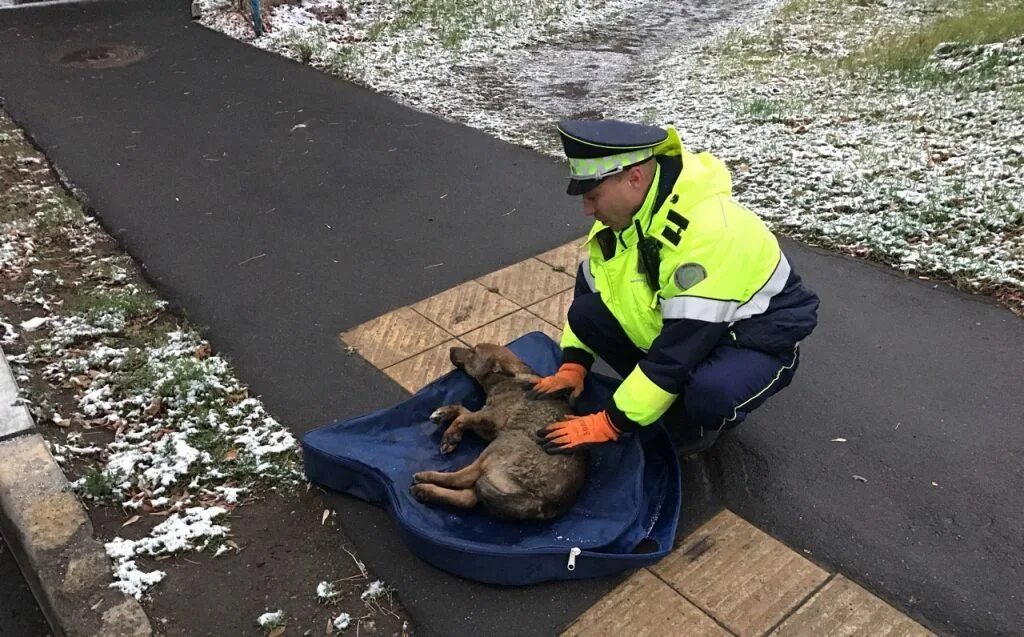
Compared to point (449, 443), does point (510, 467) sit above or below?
above

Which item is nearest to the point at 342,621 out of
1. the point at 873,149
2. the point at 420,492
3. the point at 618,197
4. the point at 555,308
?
the point at 420,492

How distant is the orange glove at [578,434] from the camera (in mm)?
3070

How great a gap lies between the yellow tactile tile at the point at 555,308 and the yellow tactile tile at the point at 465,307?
149 millimetres

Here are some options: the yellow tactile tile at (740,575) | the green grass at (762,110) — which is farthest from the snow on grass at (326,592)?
the green grass at (762,110)

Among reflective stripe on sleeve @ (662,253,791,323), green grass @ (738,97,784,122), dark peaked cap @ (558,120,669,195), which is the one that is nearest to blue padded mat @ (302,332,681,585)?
reflective stripe on sleeve @ (662,253,791,323)

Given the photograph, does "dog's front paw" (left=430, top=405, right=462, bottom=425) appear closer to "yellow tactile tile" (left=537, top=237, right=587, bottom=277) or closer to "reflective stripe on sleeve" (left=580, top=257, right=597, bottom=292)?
"reflective stripe on sleeve" (left=580, top=257, right=597, bottom=292)

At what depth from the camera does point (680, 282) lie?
2.88 meters

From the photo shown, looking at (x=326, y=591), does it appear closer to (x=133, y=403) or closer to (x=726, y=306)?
(x=133, y=403)

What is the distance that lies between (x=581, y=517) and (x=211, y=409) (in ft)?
6.71

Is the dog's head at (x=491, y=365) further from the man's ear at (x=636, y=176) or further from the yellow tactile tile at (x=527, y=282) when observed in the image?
the yellow tactile tile at (x=527, y=282)

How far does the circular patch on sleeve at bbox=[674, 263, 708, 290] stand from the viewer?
112 inches

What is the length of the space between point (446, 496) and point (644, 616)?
88 cm

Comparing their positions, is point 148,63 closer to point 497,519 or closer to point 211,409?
point 211,409

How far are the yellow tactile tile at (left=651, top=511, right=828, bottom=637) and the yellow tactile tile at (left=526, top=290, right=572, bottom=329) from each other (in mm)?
1753
